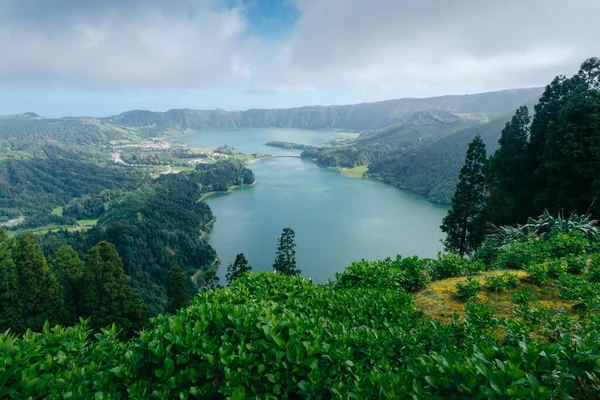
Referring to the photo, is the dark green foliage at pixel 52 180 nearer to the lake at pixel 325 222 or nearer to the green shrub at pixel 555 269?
the lake at pixel 325 222

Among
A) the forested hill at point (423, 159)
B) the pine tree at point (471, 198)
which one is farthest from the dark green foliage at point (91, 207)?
the pine tree at point (471, 198)

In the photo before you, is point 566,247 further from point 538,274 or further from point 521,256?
point 538,274

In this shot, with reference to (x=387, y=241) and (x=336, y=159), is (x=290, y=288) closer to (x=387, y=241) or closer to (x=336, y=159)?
(x=387, y=241)

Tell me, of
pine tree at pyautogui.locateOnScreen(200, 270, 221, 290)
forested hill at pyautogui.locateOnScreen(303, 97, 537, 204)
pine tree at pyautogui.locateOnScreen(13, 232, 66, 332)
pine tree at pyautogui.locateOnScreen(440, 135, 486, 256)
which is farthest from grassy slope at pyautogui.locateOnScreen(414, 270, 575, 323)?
forested hill at pyautogui.locateOnScreen(303, 97, 537, 204)

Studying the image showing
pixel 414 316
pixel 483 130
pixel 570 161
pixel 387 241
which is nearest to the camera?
pixel 414 316

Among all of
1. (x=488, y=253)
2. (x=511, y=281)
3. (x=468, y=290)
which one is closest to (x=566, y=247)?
(x=488, y=253)

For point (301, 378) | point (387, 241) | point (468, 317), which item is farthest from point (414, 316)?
point (387, 241)
